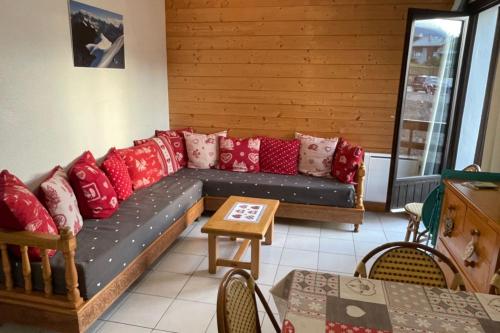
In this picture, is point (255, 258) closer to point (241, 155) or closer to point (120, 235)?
point (120, 235)

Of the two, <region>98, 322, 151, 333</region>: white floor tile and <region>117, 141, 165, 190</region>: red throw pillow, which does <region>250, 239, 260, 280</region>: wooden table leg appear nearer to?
<region>98, 322, 151, 333</region>: white floor tile

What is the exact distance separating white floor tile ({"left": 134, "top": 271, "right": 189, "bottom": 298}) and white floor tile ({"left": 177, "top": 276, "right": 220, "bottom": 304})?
48 millimetres

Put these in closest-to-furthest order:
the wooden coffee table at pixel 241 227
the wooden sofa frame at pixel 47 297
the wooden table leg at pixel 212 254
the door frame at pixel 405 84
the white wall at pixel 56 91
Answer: the wooden sofa frame at pixel 47 297, the white wall at pixel 56 91, the wooden coffee table at pixel 241 227, the wooden table leg at pixel 212 254, the door frame at pixel 405 84

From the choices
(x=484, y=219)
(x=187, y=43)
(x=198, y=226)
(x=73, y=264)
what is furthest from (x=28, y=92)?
(x=484, y=219)

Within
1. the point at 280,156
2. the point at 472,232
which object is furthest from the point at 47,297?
the point at 280,156

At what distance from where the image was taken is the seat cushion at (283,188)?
11.9 feet

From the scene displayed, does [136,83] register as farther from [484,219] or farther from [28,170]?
[484,219]

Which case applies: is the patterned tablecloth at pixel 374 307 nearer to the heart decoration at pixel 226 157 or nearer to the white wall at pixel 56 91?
the white wall at pixel 56 91

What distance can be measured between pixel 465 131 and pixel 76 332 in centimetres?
387

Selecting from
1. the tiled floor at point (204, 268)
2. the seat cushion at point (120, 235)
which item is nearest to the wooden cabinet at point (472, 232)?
the tiled floor at point (204, 268)

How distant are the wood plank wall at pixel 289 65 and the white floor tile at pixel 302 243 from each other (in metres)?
1.31

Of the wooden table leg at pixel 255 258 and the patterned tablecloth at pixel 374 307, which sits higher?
the patterned tablecloth at pixel 374 307

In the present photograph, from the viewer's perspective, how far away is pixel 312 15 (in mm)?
3965

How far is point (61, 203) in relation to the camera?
2.38 meters
